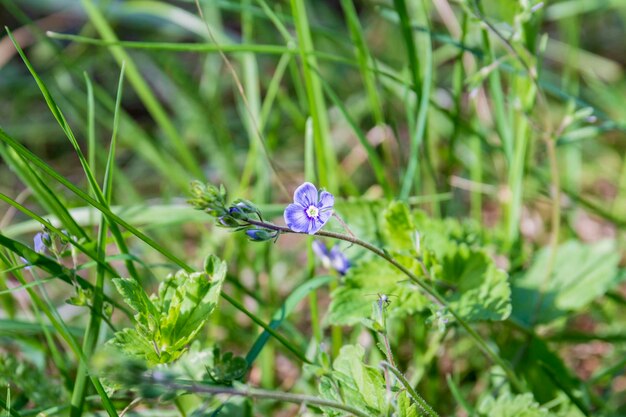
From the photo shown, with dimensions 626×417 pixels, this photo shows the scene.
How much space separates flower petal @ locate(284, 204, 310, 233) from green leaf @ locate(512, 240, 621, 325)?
1.03 meters

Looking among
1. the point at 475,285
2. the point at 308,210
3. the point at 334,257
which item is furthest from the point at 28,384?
the point at 475,285

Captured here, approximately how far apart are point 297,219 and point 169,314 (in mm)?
389

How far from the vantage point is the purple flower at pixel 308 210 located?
1388 mm

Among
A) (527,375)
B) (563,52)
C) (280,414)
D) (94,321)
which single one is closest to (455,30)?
(563,52)

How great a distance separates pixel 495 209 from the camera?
3561 millimetres

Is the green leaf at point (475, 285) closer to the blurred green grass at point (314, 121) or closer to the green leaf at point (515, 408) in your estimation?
the green leaf at point (515, 408)

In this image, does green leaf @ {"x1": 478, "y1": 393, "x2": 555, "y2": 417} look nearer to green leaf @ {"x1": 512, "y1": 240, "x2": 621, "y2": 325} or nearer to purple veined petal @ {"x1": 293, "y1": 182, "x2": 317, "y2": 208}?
green leaf @ {"x1": 512, "y1": 240, "x2": 621, "y2": 325}

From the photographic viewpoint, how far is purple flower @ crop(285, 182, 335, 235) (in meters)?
1.39

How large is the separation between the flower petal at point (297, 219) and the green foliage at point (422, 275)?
0.41 meters

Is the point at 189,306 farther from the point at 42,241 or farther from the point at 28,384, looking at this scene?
the point at 28,384

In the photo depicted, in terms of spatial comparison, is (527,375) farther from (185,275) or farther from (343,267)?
(185,275)

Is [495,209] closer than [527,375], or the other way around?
[527,375]

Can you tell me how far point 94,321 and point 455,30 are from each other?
2.20 m

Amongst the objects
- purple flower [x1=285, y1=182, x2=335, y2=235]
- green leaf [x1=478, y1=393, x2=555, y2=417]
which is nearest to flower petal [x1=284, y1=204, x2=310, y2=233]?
purple flower [x1=285, y1=182, x2=335, y2=235]
